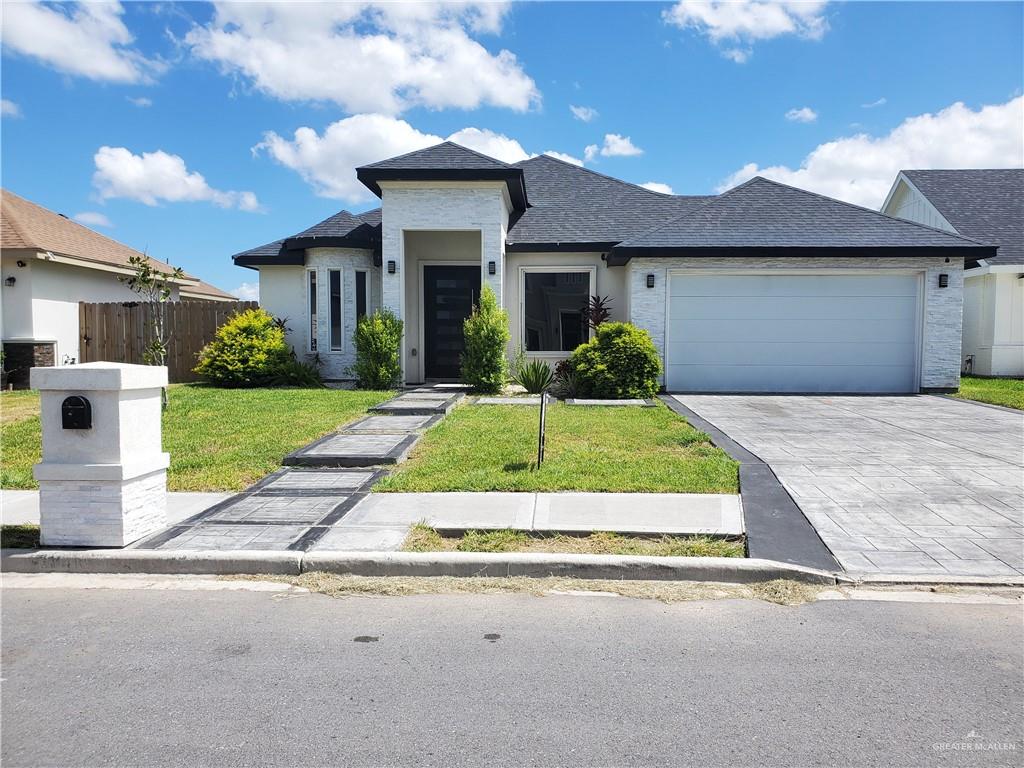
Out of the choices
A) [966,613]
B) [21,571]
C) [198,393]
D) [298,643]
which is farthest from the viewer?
[198,393]

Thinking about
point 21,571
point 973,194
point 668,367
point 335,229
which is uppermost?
point 973,194

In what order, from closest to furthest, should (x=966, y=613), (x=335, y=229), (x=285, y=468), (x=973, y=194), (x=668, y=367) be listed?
1. (x=966, y=613)
2. (x=285, y=468)
3. (x=668, y=367)
4. (x=335, y=229)
5. (x=973, y=194)

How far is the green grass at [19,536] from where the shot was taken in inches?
210

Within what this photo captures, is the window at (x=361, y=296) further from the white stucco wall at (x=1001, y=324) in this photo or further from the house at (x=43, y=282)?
the white stucco wall at (x=1001, y=324)

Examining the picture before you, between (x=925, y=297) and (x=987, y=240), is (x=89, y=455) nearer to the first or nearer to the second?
(x=925, y=297)

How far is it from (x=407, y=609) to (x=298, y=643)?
72cm

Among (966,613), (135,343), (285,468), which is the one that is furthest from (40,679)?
(135,343)

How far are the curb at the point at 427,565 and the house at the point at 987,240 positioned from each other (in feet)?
45.9

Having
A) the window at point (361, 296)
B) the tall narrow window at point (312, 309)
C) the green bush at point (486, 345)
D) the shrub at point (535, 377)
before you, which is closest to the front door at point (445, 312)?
the window at point (361, 296)

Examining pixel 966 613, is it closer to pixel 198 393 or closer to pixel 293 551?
pixel 293 551

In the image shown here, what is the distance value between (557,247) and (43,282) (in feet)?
38.9

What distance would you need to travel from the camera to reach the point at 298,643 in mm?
3799

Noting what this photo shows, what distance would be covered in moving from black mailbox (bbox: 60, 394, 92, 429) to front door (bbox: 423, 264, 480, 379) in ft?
36.8

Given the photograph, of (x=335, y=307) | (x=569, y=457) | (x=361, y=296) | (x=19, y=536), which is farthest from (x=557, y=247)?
(x=19, y=536)
